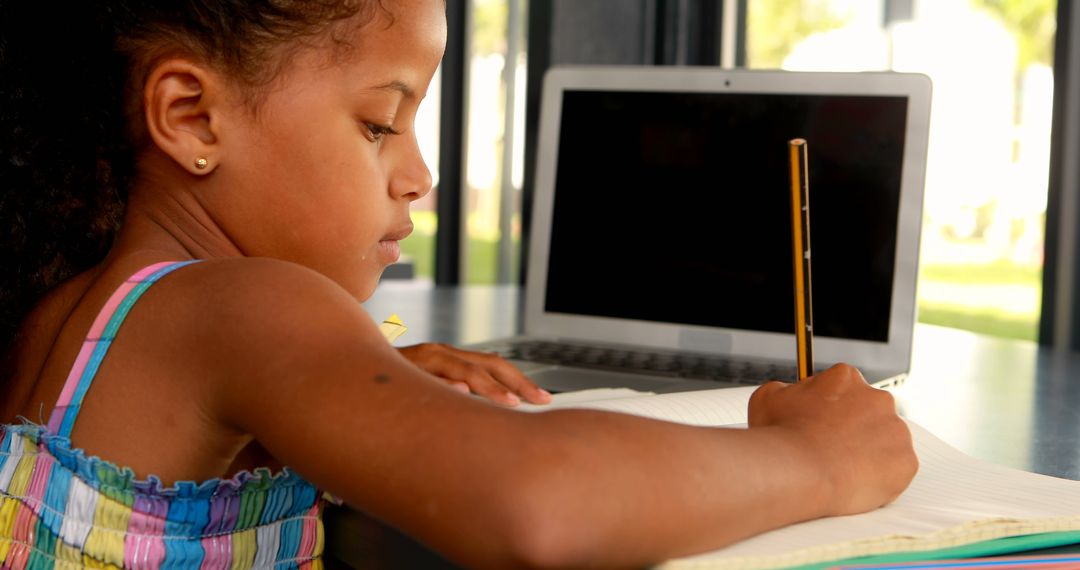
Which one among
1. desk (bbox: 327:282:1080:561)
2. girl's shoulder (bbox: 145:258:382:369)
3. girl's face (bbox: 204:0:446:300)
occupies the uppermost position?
girl's face (bbox: 204:0:446:300)

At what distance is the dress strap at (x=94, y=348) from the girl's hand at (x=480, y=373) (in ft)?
0.94

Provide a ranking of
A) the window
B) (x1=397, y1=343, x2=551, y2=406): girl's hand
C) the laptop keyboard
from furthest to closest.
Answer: the window
the laptop keyboard
(x1=397, y1=343, x2=551, y2=406): girl's hand

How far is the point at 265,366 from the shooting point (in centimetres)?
50

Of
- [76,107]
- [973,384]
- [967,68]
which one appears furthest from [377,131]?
[967,68]

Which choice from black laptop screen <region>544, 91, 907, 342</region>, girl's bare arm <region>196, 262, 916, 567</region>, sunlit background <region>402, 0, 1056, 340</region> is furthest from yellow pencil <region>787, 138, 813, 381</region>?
sunlit background <region>402, 0, 1056, 340</region>

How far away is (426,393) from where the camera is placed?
474 mm

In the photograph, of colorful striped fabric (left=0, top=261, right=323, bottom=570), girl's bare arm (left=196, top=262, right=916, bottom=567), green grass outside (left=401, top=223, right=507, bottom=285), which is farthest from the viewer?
green grass outside (left=401, top=223, right=507, bottom=285)

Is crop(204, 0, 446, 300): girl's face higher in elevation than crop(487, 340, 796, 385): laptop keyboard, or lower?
higher

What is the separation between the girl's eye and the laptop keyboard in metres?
0.54

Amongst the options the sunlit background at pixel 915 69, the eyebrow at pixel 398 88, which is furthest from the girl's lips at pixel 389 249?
the sunlit background at pixel 915 69

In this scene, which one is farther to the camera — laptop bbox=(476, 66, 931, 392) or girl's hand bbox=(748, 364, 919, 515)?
laptop bbox=(476, 66, 931, 392)

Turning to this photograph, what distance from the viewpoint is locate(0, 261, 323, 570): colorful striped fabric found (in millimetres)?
576

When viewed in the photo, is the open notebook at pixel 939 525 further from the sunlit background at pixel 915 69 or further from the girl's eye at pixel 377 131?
the sunlit background at pixel 915 69

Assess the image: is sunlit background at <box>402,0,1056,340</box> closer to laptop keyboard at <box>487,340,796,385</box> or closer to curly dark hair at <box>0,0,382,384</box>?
laptop keyboard at <box>487,340,796,385</box>
